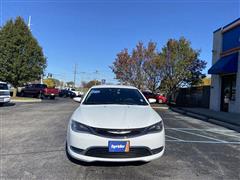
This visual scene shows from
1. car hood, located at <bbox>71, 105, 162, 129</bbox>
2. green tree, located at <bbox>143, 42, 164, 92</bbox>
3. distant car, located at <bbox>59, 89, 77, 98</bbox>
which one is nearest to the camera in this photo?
car hood, located at <bbox>71, 105, 162, 129</bbox>

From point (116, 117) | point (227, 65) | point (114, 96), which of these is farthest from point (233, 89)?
point (116, 117)

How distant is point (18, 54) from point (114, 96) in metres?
25.6

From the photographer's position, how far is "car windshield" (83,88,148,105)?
720 cm

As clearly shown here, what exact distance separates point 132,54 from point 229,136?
3874 cm

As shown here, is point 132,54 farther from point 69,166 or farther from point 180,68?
point 69,166

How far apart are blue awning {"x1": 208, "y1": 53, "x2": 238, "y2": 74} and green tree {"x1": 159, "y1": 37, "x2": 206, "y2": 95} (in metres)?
17.9

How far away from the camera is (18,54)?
102 ft

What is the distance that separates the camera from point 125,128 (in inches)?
207

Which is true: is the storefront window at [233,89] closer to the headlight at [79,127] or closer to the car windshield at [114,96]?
the car windshield at [114,96]

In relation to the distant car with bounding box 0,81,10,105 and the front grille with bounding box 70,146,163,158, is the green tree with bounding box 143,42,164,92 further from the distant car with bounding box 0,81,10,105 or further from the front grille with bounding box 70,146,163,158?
the front grille with bounding box 70,146,163,158

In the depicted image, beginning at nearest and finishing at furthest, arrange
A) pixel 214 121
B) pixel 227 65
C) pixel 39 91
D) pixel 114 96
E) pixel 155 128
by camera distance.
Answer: pixel 155 128 < pixel 114 96 < pixel 214 121 < pixel 227 65 < pixel 39 91

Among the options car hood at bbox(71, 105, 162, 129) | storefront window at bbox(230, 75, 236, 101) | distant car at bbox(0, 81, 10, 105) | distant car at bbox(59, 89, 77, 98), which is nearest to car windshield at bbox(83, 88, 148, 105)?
car hood at bbox(71, 105, 162, 129)

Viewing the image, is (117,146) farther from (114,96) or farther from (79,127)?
(114,96)

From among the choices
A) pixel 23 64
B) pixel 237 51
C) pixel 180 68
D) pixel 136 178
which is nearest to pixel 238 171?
pixel 136 178
